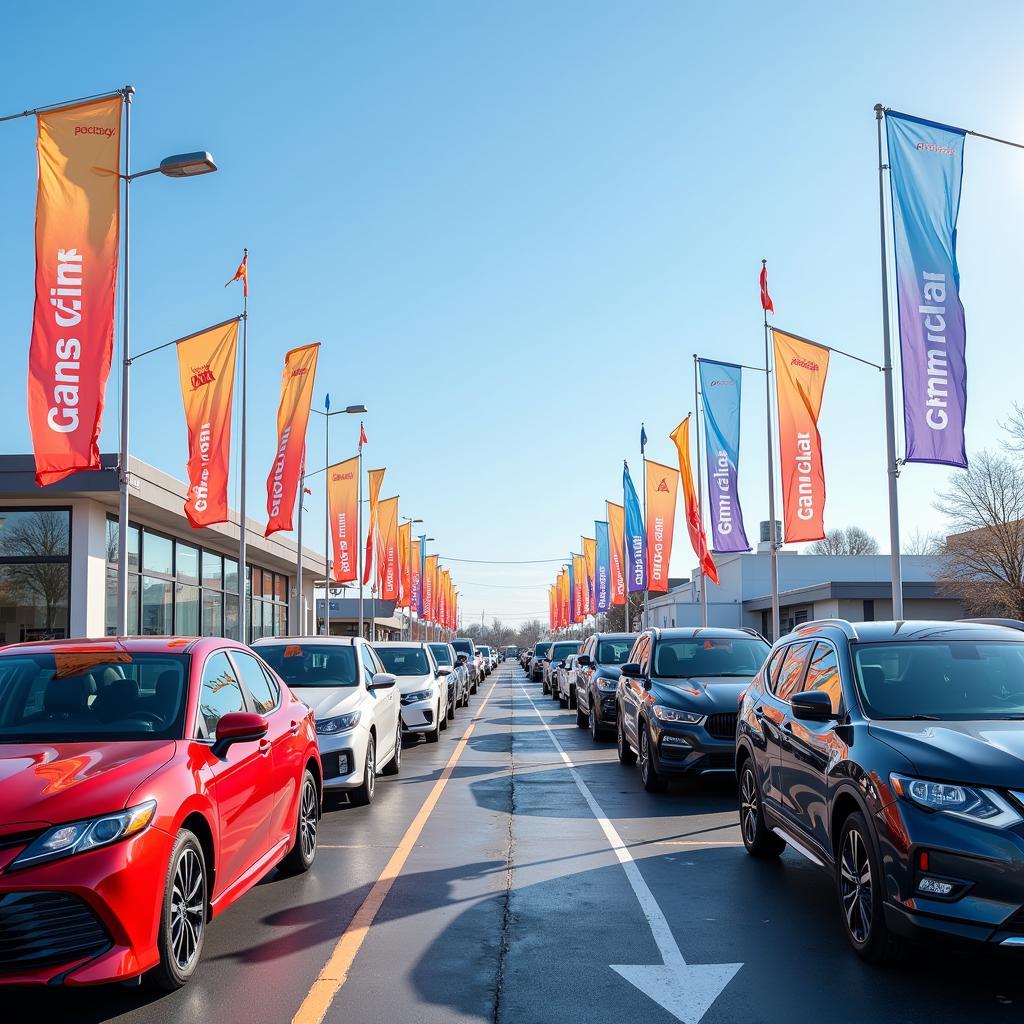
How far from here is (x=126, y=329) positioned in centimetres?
1689

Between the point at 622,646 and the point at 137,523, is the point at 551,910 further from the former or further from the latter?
the point at 137,523

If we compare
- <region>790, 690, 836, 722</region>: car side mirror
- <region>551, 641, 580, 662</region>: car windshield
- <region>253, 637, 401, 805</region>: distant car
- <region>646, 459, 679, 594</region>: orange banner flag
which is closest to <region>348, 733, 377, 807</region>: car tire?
<region>253, 637, 401, 805</region>: distant car

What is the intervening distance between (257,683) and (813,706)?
3669mm

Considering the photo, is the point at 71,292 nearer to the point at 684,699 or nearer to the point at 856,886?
the point at 684,699

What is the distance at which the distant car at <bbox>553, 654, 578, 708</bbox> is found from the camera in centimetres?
2631

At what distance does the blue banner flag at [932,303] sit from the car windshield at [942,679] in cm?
889

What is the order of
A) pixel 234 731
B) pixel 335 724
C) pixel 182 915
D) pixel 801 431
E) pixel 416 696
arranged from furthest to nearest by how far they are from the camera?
pixel 801 431
pixel 416 696
pixel 335 724
pixel 234 731
pixel 182 915

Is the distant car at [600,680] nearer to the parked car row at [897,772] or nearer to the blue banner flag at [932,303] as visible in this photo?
the blue banner flag at [932,303]

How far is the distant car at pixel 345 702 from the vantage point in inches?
436

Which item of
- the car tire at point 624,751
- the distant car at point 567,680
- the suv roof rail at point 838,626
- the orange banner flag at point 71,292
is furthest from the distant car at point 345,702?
the distant car at point 567,680

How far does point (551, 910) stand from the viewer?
22.9ft

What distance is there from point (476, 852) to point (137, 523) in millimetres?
17857

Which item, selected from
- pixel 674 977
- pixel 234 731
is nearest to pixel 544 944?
pixel 674 977

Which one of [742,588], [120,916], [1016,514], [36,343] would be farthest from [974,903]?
[742,588]
